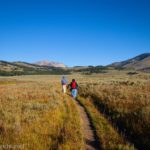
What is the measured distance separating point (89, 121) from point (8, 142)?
485cm

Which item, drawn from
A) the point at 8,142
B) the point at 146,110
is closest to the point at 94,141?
the point at 8,142

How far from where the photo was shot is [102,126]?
36.6ft

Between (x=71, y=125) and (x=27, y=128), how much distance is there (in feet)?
6.08

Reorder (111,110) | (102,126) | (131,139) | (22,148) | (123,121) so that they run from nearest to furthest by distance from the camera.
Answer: (22,148) → (131,139) → (102,126) → (123,121) → (111,110)

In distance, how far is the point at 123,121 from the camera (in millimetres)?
12031

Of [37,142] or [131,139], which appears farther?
[131,139]

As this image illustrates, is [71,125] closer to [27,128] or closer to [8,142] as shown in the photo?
[27,128]

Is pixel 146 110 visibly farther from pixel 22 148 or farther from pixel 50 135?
pixel 22 148

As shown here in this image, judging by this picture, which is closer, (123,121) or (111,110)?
(123,121)

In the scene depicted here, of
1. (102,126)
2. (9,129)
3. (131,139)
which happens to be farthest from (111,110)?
(9,129)

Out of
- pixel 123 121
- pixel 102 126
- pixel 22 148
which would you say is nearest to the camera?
pixel 22 148

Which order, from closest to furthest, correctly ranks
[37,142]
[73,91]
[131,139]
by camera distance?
1. [37,142]
2. [131,139]
3. [73,91]

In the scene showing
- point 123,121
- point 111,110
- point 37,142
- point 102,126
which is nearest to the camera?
point 37,142

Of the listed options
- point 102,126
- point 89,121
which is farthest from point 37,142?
point 89,121
